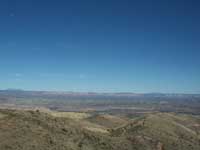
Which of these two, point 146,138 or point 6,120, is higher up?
point 6,120

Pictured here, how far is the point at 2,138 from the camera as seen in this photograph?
39.9m

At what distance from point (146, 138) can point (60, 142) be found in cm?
1810

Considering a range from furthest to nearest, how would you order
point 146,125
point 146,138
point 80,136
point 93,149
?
point 146,125 < point 146,138 < point 80,136 < point 93,149

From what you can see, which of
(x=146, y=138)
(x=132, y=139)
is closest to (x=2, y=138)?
(x=132, y=139)

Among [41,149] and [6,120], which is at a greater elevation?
[6,120]

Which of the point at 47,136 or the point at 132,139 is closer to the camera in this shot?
the point at 47,136

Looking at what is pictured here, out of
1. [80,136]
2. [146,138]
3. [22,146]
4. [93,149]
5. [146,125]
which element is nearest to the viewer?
[22,146]

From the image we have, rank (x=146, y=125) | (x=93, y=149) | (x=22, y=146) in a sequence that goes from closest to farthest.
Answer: (x=22, y=146), (x=93, y=149), (x=146, y=125)

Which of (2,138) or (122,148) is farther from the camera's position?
(122,148)

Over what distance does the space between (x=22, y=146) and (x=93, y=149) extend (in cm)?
1027

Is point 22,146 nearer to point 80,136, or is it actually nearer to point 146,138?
point 80,136

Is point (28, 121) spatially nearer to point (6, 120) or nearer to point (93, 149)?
point (6, 120)

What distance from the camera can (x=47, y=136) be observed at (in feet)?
143

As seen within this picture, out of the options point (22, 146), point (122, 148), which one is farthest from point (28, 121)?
point (122, 148)
